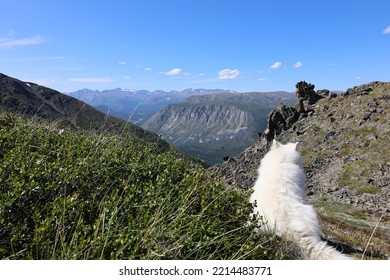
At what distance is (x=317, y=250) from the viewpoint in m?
6.34

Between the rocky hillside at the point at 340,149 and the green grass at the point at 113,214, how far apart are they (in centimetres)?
2462

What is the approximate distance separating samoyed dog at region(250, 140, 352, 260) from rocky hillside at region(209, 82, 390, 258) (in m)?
21.6

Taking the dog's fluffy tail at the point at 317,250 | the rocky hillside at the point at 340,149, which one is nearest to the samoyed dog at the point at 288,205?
the dog's fluffy tail at the point at 317,250

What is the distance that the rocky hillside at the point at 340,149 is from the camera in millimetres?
42594

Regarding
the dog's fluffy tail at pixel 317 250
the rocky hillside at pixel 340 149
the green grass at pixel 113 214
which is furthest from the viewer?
the rocky hillside at pixel 340 149

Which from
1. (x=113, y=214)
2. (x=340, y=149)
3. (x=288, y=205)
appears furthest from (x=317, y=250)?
(x=340, y=149)

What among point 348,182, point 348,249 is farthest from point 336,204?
point 348,249

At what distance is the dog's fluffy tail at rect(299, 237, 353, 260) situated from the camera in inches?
240

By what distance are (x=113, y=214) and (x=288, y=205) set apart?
418 centimetres

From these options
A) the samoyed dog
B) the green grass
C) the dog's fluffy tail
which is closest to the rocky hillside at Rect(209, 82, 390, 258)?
the samoyed dog

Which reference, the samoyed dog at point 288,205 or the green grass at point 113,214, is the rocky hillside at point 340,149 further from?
the green grass at point 113,214

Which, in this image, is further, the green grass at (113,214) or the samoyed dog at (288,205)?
the samoyed dog at (288,205)

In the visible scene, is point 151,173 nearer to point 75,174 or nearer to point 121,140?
point 75,174
